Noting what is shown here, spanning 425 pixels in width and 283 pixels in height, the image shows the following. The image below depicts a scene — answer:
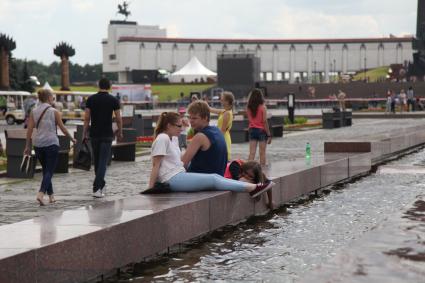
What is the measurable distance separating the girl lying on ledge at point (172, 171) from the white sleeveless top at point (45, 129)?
7.40 ft

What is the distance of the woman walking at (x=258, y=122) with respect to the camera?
51.3 feet

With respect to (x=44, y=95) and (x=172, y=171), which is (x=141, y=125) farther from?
(x=172, y=171)

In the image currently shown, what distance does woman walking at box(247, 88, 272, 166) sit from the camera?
51.3 ft

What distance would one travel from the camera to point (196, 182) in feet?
32.6

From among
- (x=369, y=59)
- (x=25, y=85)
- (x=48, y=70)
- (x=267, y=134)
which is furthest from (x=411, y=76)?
(x=48, y=70)

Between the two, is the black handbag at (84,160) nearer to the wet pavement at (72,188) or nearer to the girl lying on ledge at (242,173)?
the wet pavement at (72,188)

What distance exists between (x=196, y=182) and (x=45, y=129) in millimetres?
2762

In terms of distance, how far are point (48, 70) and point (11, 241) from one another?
7491 inches

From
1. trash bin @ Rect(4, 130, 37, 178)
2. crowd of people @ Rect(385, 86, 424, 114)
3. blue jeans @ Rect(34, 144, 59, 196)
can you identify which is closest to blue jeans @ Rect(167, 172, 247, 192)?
blue jeans @ Rect(34, 144, 59, 196)

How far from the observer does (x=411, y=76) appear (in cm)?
9025

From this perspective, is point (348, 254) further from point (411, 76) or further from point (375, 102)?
point (411, 76)

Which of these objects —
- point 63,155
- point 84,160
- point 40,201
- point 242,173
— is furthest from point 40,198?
point 63,155

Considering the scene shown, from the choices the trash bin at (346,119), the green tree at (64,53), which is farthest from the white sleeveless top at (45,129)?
the green tree at (64,53)

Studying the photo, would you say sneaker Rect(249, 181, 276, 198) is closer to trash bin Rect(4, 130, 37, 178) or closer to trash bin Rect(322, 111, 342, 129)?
trash bin Rect(4, 130, 37, 178)
